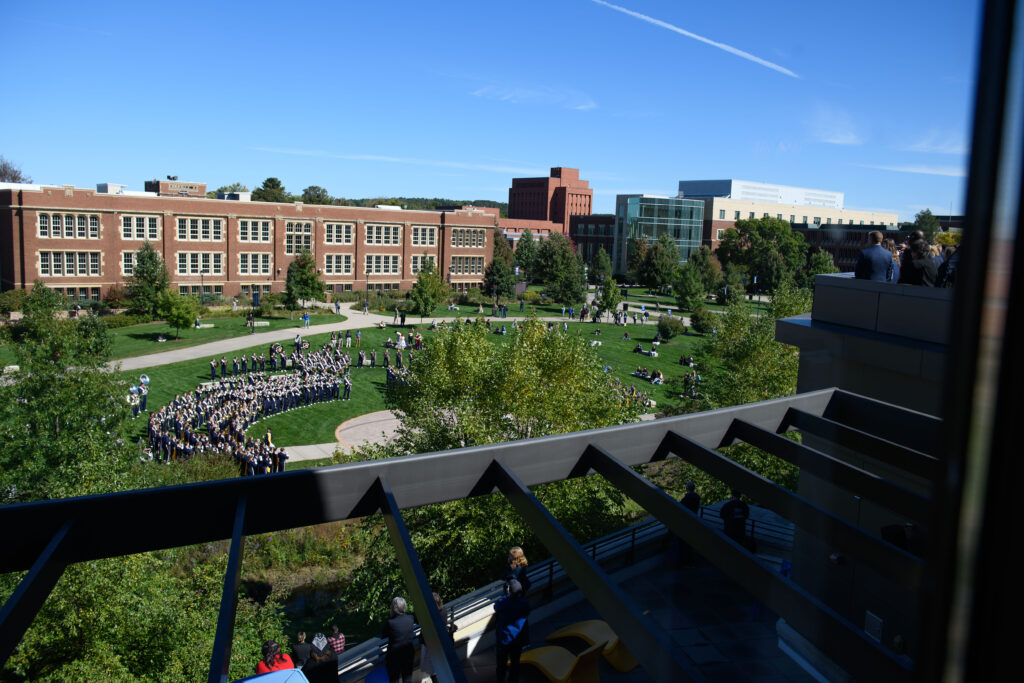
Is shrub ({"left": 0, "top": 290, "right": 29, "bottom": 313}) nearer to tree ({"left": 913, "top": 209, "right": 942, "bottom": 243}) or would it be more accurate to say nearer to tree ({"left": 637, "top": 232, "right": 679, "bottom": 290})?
tree ({"left": 913, "top": 209, "right": 942, "bottom": 243})

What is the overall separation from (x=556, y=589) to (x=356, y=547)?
28.1 feet

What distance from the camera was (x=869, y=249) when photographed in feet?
25.2

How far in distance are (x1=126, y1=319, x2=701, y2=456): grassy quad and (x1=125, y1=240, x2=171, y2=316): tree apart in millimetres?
11571

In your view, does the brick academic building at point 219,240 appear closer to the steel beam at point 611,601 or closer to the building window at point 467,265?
the building window at point 467,265

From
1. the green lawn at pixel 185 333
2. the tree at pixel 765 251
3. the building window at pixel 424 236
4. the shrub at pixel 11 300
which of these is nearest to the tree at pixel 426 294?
the green lawn at pixel 185 333

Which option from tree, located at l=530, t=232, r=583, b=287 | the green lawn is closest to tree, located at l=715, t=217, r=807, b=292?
tree, located at l=530, t=232, r=583, b=287

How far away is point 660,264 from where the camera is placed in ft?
236

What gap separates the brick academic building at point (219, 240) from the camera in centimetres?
4453

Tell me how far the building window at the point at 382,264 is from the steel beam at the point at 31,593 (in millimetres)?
58533

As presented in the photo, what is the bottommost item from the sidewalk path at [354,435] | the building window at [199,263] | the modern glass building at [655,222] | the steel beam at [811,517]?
the sidewalk path at [354,435]

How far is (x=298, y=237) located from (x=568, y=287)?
69.3ft

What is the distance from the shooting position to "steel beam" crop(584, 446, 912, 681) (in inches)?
67.9

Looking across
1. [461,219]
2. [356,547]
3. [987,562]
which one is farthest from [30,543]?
[461,219]

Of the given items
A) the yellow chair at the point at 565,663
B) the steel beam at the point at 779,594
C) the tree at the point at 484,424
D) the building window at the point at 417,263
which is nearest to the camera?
the steel beam at the point at 779,594
